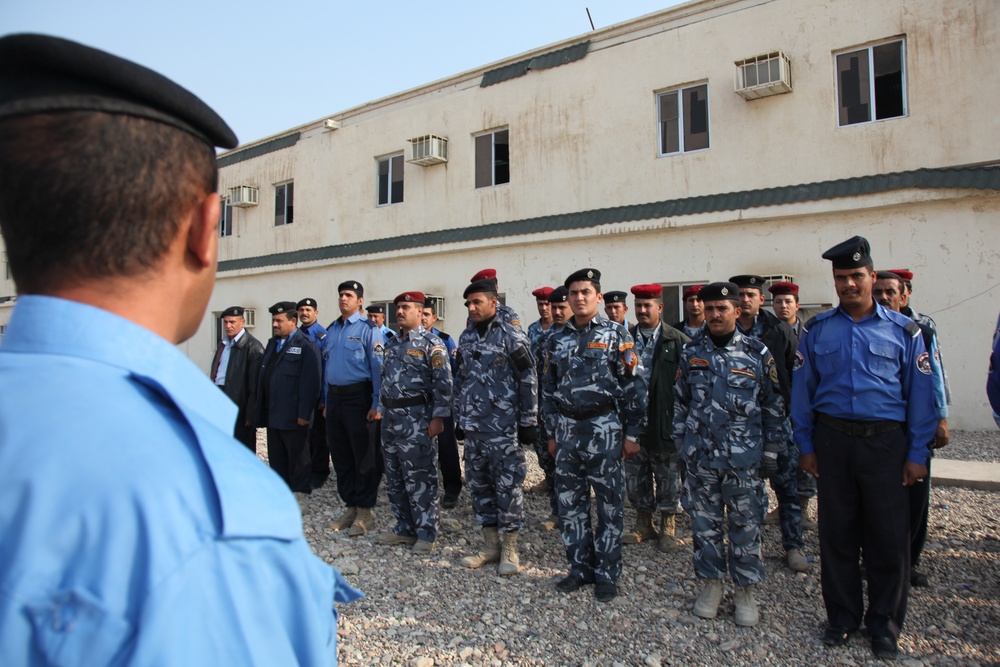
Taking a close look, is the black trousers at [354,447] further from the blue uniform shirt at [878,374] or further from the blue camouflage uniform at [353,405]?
the blue uniform shirt at [878,374]

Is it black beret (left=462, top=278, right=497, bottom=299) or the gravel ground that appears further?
black beret (left=462, top=278, right=497, bottom=299)

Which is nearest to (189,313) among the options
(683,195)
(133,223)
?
(133,223)

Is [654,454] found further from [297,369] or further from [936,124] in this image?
[936,124]

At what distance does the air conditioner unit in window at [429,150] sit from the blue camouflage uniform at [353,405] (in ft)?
25.0

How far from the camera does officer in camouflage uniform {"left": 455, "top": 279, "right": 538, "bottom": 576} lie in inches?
191

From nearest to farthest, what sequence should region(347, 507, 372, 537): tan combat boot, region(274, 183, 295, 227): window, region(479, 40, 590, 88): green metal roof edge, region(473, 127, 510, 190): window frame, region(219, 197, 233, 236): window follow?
region(347, 507, 372, 537): tan combat boot, region(479, 40, 590, 88): green metal roof edge, region(473, 127, 510, 190): window frame, region(274, 183, 295, 227): window, region(219, 197, 233, 236): window

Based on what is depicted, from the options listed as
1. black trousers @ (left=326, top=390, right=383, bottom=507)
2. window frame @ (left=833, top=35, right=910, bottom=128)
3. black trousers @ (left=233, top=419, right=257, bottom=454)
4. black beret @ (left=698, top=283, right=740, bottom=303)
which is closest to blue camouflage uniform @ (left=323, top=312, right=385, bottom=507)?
black trousers @ (left=326, top=390, right=383, bottom=507)

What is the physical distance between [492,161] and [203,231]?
12145 millimetres

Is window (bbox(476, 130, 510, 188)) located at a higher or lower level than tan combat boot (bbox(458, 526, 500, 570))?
higher

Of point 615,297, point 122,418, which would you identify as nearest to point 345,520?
point 615,297

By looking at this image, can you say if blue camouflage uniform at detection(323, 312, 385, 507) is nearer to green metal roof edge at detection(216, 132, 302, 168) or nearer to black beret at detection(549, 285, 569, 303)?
black beret at detection(549, 285, 569, 303)

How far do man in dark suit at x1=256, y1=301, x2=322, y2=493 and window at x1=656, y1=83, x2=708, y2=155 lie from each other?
6962mm

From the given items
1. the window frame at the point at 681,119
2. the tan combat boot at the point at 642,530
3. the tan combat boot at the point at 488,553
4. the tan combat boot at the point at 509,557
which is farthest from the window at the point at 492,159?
the tan combat boot at the point at 509,557

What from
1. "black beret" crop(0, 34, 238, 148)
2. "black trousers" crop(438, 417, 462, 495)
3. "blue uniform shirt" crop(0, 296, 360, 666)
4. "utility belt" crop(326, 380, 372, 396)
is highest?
"black beret" crop(0, 34, 238, 148)
